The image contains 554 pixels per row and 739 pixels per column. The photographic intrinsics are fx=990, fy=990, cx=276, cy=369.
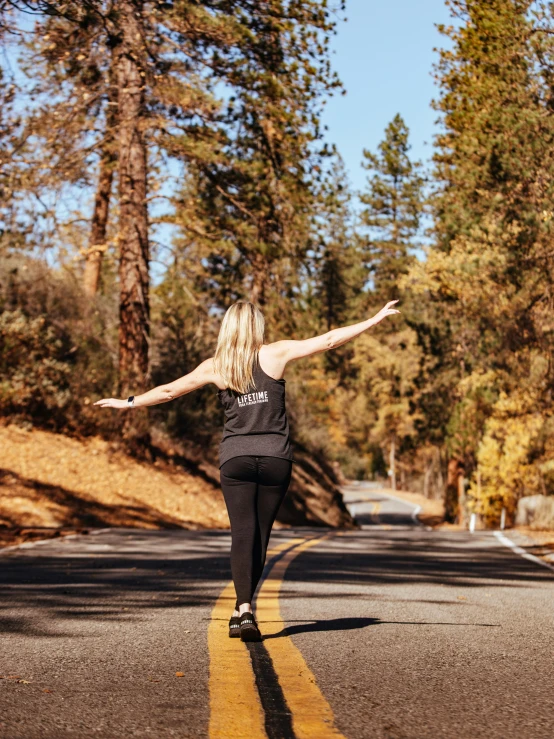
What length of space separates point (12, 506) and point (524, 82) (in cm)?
1136

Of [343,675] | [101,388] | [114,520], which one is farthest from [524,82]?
[343,675]

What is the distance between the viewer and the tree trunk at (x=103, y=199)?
22703 millimetres

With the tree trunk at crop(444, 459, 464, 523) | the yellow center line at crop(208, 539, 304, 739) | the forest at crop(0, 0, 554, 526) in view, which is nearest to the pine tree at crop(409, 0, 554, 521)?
the forest at crop(0, 0, 554, 526)

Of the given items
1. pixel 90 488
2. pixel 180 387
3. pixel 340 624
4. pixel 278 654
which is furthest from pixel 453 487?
pixel 278 654

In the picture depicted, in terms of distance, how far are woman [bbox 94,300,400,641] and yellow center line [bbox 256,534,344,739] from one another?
43 centimetres

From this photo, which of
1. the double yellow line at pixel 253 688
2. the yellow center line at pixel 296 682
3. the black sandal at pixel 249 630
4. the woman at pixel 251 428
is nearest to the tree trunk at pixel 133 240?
the yellow center line at pixel 296 682

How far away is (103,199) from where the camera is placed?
30.1 m

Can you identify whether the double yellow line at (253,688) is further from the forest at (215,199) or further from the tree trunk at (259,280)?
the tree trunk at (259,280)

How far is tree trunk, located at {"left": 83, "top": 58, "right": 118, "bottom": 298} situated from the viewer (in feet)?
74.5

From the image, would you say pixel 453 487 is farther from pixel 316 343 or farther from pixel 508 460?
pixel 316 343

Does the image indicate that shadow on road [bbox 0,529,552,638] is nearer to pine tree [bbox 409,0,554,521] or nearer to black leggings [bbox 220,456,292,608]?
black leggings [bbox 220,456,292,608]

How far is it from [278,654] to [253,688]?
0.86 m

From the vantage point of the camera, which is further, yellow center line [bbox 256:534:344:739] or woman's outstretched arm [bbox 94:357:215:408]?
woman's outstretched arm [bbox 94:357:215:408]

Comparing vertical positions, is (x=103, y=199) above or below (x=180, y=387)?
above
